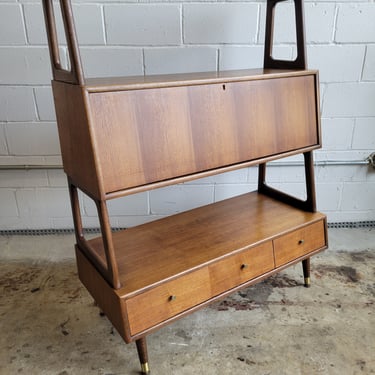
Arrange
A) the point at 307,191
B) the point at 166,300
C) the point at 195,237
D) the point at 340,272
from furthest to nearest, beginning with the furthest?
the point at 340,272 < the point at 307,191 < the point at 195,237 < the point at 166,300

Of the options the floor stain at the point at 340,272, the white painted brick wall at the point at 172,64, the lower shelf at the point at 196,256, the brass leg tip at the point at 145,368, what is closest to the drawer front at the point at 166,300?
the lower shelf at the point at 196,256

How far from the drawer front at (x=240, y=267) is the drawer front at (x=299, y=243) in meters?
0.05

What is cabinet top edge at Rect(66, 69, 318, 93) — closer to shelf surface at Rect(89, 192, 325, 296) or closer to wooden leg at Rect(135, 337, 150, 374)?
shelf surface at Rect(89, 192, 325, 296)

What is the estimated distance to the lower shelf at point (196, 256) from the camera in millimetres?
1208

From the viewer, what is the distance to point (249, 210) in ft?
5.57

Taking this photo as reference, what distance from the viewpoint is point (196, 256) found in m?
1.35

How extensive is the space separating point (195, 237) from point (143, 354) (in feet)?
1.56

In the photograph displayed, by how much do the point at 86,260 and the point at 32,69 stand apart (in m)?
1.07

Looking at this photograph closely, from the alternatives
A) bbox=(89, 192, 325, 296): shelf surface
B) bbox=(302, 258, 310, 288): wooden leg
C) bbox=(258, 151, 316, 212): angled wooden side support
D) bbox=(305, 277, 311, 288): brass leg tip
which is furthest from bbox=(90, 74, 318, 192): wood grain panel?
bbox=(305, 277, 311, 288): brass leg tip

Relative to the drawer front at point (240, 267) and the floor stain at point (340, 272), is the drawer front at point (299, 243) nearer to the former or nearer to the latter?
the drawer front at point (240, 267)

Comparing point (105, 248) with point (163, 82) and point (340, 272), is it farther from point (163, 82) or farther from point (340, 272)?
point (340, 272)

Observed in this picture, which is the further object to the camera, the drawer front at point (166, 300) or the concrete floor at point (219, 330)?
the concrete floor at point (219, 330)

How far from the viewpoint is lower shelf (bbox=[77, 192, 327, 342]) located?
121 centimetres

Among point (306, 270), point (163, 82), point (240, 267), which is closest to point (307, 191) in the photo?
point (306, 270)
